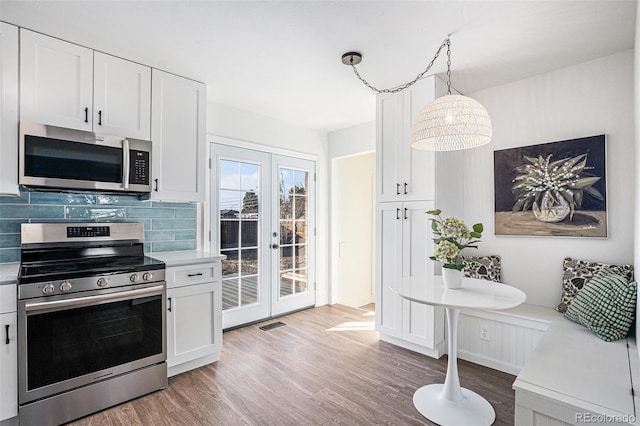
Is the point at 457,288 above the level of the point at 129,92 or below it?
below

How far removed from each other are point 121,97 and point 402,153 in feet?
7.79

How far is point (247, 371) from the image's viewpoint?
8.57 feet

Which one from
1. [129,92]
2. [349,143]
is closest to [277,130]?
[349,143]

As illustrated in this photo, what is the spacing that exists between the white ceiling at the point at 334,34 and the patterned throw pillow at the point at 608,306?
1636 millimetres

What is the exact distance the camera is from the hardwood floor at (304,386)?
2.01 metres

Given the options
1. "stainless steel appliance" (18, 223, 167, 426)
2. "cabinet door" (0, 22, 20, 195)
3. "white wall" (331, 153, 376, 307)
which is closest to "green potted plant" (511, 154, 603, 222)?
"white wall" (331, 153, 376, 307)

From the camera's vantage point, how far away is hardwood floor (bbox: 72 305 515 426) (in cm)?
201

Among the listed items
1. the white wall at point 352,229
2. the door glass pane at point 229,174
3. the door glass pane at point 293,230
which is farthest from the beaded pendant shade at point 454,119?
the white wall at point 352,229

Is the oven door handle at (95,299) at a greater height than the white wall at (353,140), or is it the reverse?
the white wall at (353,140)

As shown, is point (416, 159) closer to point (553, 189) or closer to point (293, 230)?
point (553, 189)

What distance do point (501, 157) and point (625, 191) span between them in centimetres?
90

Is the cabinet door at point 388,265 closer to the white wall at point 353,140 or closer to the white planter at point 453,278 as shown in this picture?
the white planter at point 453,278

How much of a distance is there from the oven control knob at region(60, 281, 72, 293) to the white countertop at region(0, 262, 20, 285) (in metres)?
0.22

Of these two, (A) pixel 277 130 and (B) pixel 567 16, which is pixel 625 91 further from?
(A) pixel 277 130
